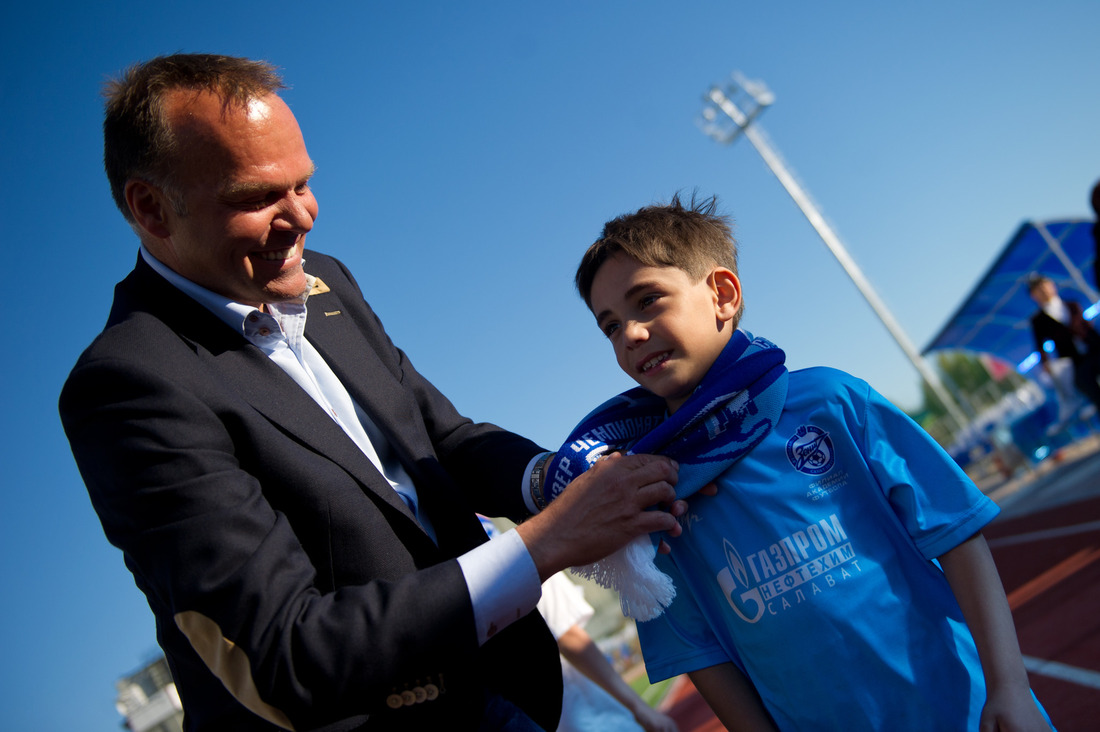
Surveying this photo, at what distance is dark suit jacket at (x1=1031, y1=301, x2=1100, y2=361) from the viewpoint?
6.25 m

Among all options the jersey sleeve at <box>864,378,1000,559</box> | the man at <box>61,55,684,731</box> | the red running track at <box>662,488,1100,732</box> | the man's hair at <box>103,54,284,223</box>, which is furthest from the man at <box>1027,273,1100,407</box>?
the man's hair at <box>103,54,284,223</box>

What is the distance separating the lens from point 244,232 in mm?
1726

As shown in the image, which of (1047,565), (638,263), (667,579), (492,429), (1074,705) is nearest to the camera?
(667,579)

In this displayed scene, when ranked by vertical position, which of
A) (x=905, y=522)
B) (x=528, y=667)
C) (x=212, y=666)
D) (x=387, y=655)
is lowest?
(x=905, y=522)

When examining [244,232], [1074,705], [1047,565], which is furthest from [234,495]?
[1047,565]

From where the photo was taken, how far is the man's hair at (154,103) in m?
1.73

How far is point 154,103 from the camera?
1742mm

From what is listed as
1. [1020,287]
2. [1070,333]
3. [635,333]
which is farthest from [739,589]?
[1020,287]

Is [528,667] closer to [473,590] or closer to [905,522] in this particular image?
[473,590]

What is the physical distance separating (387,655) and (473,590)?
0.20 metres

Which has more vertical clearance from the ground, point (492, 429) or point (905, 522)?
point (492, 429)

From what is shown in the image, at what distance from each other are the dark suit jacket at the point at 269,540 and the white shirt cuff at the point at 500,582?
0.03 metres

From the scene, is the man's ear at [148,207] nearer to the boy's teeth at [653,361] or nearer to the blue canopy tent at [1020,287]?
the boy's teeth at [653,361]

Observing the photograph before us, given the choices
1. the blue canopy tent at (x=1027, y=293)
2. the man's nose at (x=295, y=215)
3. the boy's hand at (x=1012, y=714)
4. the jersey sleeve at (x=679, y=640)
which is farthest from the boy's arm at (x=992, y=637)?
the blue canopy tent at (x=1027, y=293)
